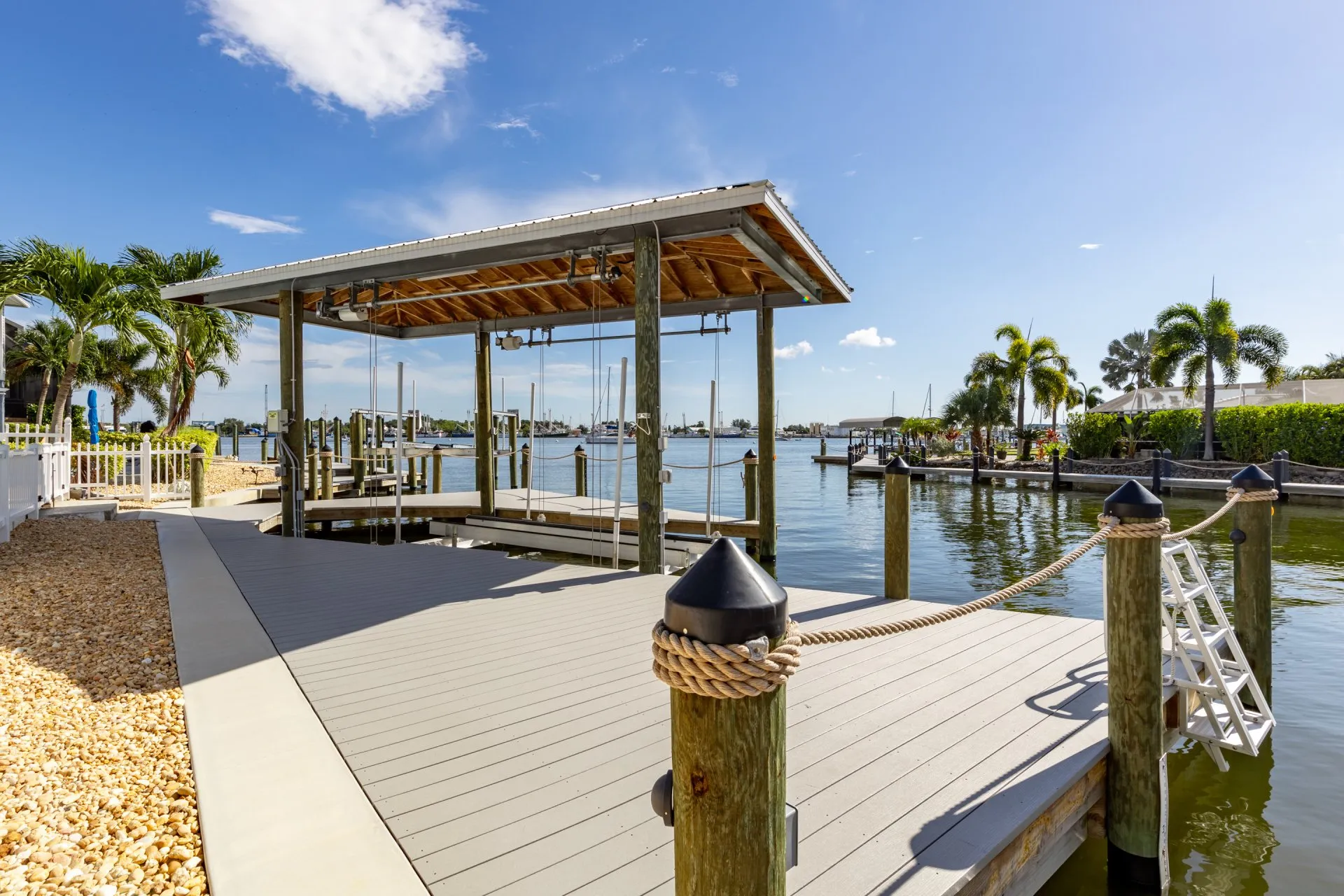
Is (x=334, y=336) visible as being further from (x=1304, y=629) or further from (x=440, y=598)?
(x=1304, y=629)

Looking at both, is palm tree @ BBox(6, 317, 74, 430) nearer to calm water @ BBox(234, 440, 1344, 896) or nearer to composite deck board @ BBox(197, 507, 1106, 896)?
calm water @ BBox(234, 440, 1344, 896)

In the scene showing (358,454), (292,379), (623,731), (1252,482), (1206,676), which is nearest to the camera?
(623,731)

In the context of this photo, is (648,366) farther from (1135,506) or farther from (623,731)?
(1135,506)

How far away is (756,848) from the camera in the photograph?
3.40ft

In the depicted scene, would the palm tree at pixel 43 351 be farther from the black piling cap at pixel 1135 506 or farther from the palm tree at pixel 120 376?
the black piling cap at pixel 1135 506

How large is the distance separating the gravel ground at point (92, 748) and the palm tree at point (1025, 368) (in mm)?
36216

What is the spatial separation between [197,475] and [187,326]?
10209 mm

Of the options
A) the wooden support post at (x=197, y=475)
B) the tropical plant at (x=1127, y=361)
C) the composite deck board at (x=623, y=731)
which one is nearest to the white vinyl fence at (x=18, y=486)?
the wooden support post at (x=197, y=475)

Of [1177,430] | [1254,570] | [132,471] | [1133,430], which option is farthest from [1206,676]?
[1133,430]

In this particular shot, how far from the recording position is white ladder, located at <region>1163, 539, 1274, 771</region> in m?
3.19

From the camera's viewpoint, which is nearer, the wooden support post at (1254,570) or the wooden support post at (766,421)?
the wooden support post at (1254,570)

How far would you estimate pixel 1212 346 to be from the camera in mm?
24078

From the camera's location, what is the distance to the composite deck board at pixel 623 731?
1.87 m

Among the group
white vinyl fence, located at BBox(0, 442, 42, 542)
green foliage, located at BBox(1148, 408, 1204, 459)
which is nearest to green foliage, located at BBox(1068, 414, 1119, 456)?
green foliage, located at BBox(1148, 408, 1204, 459)
